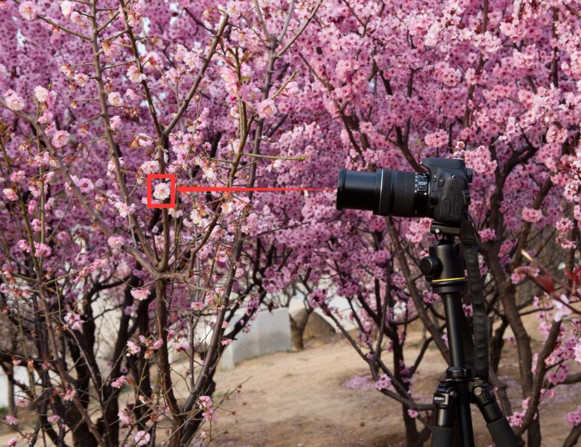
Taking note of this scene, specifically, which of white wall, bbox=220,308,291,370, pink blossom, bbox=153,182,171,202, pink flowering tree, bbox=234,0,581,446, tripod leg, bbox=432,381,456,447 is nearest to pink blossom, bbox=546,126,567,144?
pink flowering tree, bbox=234,0,581,446

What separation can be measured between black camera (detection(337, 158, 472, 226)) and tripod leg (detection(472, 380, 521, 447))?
21.2 inches

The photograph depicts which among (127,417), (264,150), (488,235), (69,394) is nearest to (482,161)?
(488,235)

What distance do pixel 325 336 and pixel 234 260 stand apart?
11240mm

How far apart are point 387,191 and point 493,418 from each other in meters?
0.79

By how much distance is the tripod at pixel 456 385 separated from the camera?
2.00m

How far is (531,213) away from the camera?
3449 millimetres

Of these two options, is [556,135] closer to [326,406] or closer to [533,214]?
[533,214]

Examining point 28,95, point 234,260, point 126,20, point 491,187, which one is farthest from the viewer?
point 28,95

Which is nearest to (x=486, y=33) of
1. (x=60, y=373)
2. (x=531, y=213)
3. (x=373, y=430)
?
(x=531, y=213)

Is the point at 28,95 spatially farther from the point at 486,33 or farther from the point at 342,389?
the point at 342,389

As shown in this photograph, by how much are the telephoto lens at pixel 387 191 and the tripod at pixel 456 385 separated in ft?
0.50

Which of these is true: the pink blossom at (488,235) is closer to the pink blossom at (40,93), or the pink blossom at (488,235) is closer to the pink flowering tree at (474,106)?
the pink flowering tree at (474,106)

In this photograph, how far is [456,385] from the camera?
2.04 m

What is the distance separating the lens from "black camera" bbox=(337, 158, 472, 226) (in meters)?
2.13
